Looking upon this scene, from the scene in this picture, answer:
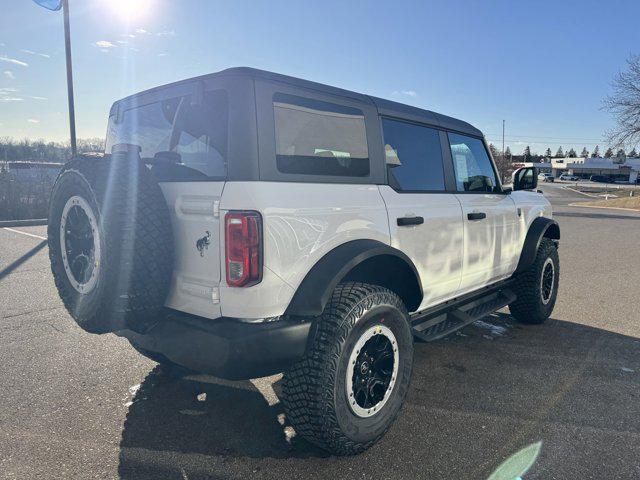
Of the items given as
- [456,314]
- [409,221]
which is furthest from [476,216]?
[409,221]

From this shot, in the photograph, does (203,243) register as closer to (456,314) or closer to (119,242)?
(119,242)

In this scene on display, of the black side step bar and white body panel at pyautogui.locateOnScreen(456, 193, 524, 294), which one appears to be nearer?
the black side step bar

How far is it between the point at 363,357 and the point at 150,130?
2060mm

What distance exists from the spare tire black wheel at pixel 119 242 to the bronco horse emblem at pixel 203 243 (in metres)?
0.16

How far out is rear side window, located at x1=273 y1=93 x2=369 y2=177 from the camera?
236cm

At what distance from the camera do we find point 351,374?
2.45 meters

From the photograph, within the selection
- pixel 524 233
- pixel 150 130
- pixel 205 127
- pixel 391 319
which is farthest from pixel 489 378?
pixel 150 130

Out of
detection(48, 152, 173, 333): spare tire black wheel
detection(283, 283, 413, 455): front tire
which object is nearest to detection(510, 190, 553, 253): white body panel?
detection(283, 283, 413, 455): front tire

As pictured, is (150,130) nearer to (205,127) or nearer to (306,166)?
(205,127)

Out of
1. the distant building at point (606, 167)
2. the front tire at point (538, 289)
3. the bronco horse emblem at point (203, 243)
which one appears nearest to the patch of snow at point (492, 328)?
the front tire at point (538, 289)

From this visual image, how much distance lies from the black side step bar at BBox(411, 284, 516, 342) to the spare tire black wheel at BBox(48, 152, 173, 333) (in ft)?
5.74

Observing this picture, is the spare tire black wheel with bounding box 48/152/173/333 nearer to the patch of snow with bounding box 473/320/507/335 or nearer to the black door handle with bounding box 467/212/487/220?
the black door handle with bounding box 467/212/487/220

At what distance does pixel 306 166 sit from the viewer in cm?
244

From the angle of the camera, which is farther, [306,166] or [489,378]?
[489,378]
